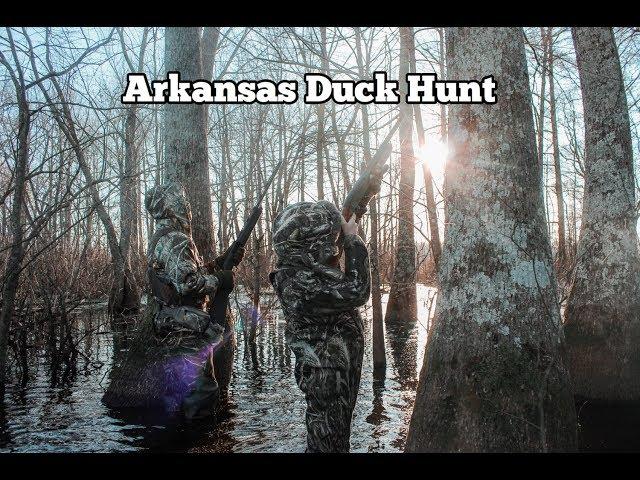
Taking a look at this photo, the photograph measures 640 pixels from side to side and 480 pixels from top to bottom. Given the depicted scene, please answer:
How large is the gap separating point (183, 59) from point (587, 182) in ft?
16.6

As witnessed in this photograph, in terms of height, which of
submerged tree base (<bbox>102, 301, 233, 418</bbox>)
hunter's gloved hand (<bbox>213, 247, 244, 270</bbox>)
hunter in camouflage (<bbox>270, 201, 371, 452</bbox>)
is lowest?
submerged tree base (<bbox>102, 301, 233, 418</bbox>)

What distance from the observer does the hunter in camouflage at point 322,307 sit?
11.0 ft

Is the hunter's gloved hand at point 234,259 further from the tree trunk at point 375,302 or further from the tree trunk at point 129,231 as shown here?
the tree trunk at point 129,231

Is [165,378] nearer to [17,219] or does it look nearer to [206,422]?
[206,422]

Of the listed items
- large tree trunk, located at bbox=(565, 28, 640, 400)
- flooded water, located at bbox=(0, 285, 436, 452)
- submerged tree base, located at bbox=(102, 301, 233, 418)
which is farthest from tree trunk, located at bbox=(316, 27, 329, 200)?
submerged tree base, located at bbox=(102, 301, 233, 418)

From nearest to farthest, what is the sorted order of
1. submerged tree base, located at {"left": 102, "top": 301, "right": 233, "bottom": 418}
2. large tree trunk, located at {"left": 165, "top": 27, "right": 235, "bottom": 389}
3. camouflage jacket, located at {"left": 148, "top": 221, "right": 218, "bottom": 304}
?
camouflage jacket, located at {"left": 148, "top": 221, "right": 218, "bottom": 304}
submerged tree base, located at {"left": 102, "top": 301, "right": 233, "bottom": 418}
large tree trunk, located at {"left": 165, "top": 27, "right": 235, "bottom": 389}

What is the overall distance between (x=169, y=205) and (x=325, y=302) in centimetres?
260

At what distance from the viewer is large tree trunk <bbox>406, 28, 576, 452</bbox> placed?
124 inches

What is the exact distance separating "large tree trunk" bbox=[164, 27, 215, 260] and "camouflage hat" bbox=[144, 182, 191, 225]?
1.18m

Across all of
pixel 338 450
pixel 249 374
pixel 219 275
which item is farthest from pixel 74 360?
pixel 338 450

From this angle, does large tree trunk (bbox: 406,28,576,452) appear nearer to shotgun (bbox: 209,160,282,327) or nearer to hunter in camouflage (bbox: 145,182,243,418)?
hunter in camouflage (bbox: 145,182,243,418)

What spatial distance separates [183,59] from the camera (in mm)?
6988

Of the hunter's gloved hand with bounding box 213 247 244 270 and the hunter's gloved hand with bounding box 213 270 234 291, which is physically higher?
the hunter's gloved hand with bounding box 213 247 244 270
